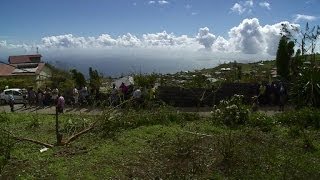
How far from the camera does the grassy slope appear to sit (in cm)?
1030

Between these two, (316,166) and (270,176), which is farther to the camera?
(316,166)

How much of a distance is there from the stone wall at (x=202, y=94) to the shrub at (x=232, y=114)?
7.53 m

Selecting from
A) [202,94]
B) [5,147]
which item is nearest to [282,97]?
[202,94]

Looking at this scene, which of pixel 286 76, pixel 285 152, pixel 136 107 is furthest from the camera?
pixel 286 76

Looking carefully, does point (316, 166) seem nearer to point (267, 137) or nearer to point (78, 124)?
point (267, 137)

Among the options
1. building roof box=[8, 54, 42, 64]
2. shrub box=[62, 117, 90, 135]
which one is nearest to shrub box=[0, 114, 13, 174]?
shrub box=[62, 117, 90, 135]

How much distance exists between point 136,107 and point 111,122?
10.5 feet

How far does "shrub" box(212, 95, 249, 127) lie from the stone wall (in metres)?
7.53

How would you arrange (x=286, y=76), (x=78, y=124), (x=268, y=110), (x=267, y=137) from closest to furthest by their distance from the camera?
(x=267, y=137)
(x=78, y=124)
(x=268, y=110)
(x=286, y=76)

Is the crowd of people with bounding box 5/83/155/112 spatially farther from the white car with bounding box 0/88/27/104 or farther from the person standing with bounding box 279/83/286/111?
the person standing with bounding box 279/83/286/111

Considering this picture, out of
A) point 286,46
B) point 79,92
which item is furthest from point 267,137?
point 286,46

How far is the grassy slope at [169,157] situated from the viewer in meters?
10.3

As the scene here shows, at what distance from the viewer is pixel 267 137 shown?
1370 cm

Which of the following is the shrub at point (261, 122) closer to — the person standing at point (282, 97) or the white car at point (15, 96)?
the person standing at point (282, 97)
